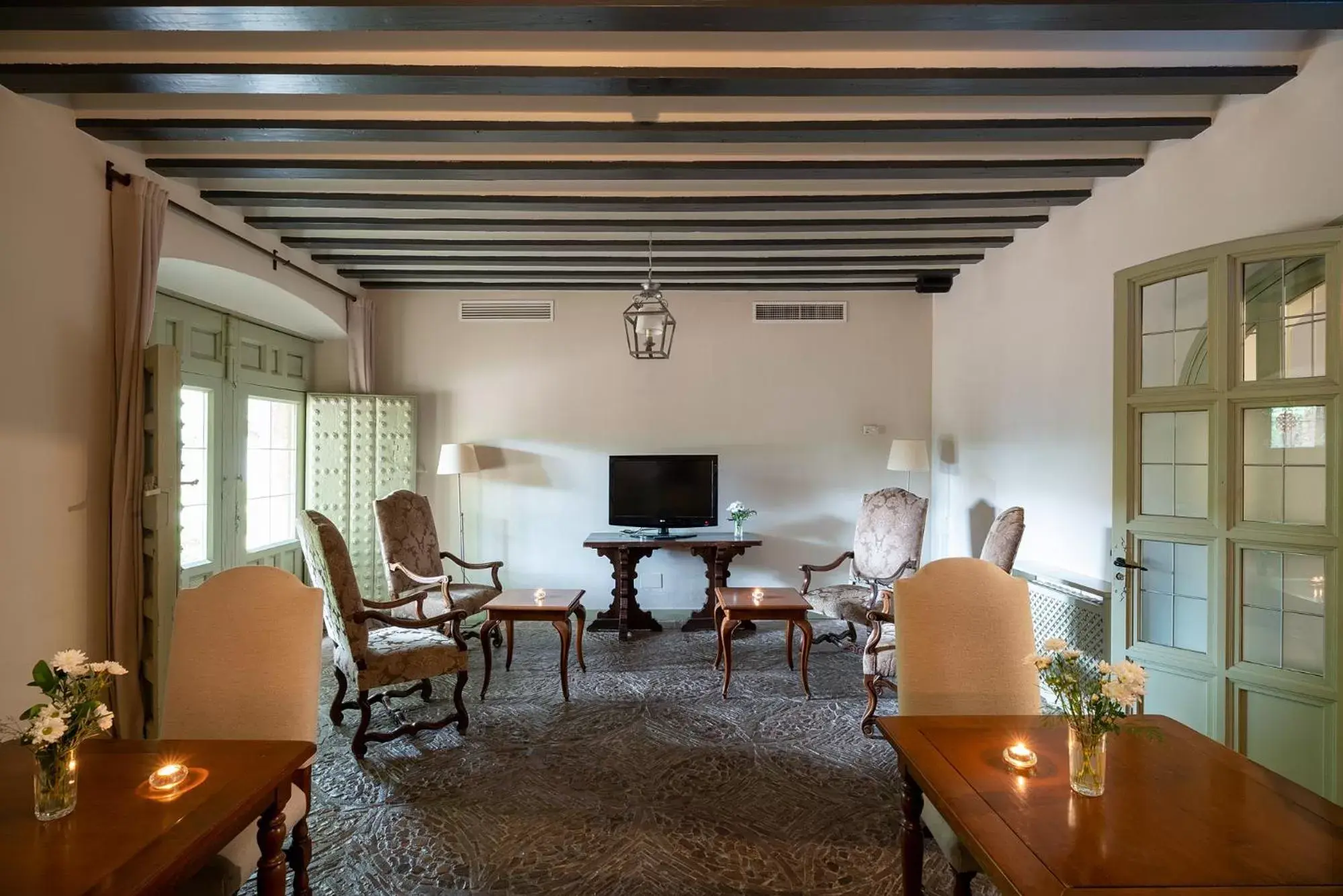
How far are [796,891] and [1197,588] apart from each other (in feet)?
6.91

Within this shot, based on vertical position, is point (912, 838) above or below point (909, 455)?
below

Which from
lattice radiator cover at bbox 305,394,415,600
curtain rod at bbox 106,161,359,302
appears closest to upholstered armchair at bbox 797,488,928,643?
lattice radiator cover at bbox 305,394,415,600

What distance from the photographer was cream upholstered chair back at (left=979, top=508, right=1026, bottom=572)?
11.6ft

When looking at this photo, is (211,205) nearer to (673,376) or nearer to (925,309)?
(673,376)

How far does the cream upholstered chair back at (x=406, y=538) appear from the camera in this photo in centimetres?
448

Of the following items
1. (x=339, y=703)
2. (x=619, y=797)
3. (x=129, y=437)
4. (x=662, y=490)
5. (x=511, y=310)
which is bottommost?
(x=619, y=797)

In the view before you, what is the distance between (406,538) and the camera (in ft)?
15.2

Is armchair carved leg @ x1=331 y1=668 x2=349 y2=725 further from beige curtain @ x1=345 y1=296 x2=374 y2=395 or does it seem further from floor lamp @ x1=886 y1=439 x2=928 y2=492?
floor lamp @ x1=886 y1=439 x2=928 y2=492

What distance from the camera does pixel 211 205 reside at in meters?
3.71

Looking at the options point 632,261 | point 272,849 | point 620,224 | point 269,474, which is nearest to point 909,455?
point 632,261

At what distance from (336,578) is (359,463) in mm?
2625

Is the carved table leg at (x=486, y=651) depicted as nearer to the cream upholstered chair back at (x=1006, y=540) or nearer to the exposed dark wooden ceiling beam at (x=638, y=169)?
the exposed dark wooden ceiling beam at (x=638, y=169)

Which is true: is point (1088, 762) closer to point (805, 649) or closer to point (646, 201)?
point (805, 649)

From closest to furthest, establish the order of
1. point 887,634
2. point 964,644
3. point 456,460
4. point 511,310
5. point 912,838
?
point 912,838 → point 964,644 → point 887,634 → point 456,460 → point 511,310
